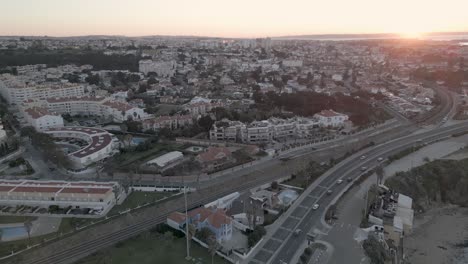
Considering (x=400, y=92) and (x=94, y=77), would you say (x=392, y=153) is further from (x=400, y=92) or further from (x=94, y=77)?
(x=94, y=77)

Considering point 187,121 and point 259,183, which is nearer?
point 259,183

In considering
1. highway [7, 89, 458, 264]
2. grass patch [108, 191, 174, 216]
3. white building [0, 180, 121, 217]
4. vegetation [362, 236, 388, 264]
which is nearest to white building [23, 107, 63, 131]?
white building [0, 180, 121, 217]

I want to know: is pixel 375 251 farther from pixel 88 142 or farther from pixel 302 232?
pixel 88 142

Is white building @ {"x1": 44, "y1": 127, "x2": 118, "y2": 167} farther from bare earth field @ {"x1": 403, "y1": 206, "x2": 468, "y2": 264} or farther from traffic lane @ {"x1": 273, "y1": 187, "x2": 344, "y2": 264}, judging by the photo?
bare earth field @ {"x1": 403, "y1": 206, "x2": 468, "y2": 264}

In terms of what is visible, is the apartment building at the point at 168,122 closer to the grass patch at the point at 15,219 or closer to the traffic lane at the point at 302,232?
the grass patch at the point at 15,219

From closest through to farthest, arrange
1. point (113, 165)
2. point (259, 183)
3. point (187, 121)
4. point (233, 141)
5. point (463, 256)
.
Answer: point (463, 256) → point (259, 183) → point (113, 165) → point (233, 141) → point (187, 121)

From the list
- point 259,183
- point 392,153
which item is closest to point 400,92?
point 392,153
